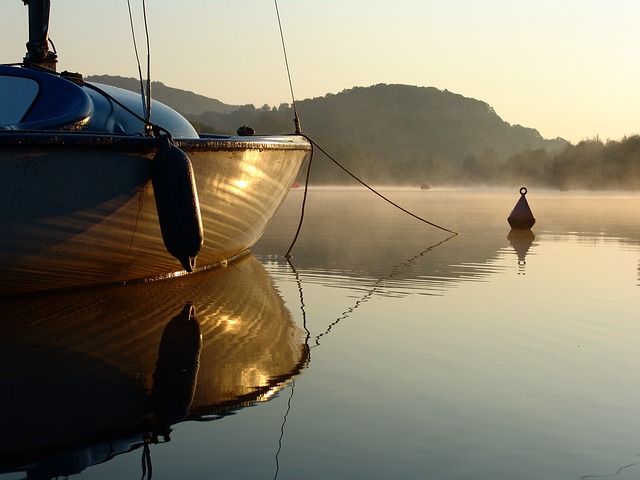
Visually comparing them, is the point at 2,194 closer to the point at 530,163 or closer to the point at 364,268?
the point at 364,268

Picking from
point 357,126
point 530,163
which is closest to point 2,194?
point 530,163

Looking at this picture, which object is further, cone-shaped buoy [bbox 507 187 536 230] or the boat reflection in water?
cone-shaped buoy [bbox 507 187 536 230]

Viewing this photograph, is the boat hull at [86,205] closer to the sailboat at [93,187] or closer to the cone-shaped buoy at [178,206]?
the sailboat at [93,187]

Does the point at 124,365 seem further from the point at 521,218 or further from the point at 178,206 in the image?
the point at 521,218

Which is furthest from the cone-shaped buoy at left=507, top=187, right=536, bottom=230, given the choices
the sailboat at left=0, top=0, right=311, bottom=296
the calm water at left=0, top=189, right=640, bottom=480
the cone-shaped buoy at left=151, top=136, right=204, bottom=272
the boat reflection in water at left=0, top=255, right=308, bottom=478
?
the cone-shaped buoy at left=151, top=136, right=204, bottom=272

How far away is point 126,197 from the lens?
7.29 metres

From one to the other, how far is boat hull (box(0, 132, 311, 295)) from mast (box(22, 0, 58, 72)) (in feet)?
7.84

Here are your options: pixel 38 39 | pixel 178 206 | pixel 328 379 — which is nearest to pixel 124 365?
pixel 328 379

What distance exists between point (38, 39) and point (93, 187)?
3.15 meters

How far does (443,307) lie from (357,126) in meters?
190

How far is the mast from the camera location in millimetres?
9422

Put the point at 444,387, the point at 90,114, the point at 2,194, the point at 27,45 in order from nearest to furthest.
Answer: the point at 444,387, the point at 2,194, the point at 90,114, the point at 27,45

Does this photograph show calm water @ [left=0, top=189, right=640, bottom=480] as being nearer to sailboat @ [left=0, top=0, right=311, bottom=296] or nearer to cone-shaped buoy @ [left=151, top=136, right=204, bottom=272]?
sailboat @ [left=0, top=0, right=311, bottom=296]

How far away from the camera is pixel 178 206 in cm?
700
